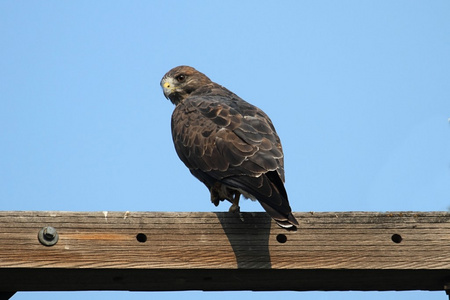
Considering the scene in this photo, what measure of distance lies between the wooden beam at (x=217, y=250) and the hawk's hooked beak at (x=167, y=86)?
3399 millimetres

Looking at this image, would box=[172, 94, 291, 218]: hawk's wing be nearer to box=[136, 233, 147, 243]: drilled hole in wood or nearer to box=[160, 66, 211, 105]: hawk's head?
box=[136, 233, 147, 243]: drilled hole in wood

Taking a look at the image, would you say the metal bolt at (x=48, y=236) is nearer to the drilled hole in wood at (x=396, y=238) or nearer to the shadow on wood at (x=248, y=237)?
the shadow on wood at (x=248, y=237)

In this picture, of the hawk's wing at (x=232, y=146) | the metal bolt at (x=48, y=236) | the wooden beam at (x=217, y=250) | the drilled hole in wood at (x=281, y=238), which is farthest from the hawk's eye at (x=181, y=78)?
the metal bolt at (x=48, y=236)

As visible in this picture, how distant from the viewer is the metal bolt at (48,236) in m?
3.57

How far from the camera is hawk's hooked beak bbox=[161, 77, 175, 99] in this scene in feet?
23.3

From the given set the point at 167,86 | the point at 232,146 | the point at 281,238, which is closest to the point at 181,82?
the point at 167,86

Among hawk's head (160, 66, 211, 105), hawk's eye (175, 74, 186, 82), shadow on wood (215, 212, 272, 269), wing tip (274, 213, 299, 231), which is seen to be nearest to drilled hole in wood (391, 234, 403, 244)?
wing tip (274, 213, 299, 231)

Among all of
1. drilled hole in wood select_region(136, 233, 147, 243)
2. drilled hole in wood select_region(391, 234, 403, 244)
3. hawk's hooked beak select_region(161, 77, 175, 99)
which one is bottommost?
drilled hole in wood select_region(136, 233, 147, 243)

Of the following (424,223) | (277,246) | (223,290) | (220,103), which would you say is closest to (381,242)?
(424,223)

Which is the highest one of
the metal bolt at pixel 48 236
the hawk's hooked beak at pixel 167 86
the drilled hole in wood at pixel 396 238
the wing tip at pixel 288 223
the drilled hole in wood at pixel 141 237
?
the hawk's hooked beak at pixel 167 86

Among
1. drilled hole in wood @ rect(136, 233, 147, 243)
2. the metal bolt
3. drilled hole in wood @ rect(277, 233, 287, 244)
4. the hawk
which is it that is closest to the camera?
the metal bolt

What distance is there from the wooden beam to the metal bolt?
2cm

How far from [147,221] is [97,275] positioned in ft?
1.21

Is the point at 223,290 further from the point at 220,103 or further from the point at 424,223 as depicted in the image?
the point at 220,103
